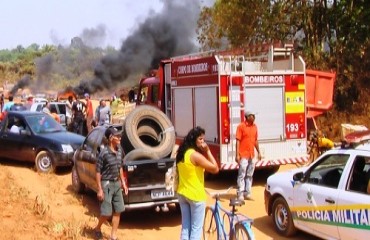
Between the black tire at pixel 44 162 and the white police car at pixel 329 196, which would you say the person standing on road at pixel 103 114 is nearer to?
the black tire at pixel 44 162

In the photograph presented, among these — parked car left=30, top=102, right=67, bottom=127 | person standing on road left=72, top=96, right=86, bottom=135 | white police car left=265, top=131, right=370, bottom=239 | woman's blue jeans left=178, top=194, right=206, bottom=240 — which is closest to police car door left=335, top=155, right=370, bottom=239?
white police car left=265, top=131, right=370, bottom=239

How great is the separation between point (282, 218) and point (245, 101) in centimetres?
377

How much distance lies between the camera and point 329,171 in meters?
6.93

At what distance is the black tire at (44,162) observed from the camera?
12.5 m

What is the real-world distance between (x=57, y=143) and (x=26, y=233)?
553 centimetres

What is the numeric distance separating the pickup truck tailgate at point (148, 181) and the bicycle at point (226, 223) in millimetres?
1348

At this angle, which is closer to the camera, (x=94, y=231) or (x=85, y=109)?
(x=94, y=231)

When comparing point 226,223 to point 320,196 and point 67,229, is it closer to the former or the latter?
point 320,196

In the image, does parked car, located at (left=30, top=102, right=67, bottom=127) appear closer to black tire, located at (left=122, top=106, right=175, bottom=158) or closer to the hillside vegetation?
the hillside vegetation

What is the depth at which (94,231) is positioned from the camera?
757 cm

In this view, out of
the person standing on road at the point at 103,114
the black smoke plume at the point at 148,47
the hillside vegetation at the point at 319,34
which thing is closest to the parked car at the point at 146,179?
the person standing on road at the point at 103,114


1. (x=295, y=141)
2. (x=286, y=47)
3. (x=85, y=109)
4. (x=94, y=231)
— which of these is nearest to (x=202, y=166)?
(x=94, y=231)

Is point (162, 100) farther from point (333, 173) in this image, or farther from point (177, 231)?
point (333, 173)

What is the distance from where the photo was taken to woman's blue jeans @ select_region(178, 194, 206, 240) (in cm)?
615
